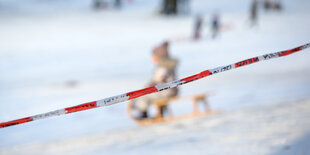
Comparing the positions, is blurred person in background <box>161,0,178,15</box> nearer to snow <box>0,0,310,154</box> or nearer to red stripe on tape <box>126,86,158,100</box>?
snow <box>0,0,310,154</box>

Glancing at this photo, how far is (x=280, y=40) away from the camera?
1268cm

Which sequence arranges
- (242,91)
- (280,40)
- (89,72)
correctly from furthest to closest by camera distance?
(280,40) → (89,72) → (242,91)

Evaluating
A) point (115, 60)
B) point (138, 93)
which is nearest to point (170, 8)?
point (115, 60)

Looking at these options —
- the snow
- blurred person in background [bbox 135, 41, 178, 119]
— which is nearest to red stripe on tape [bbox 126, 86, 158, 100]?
the snow

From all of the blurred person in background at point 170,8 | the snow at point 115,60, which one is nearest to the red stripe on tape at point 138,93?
the snow at point 115,60

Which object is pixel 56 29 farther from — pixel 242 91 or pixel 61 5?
pixel 242 91

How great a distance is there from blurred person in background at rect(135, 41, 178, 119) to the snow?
417mm

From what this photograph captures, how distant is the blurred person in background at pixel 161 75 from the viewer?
5012mm

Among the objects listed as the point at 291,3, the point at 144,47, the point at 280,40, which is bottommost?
the point at 280,40

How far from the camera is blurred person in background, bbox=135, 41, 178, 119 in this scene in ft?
16.4

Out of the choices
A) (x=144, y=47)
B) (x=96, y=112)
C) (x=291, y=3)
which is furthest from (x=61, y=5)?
(x=96, y=112)

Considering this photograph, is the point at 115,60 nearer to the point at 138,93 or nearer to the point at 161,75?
the point at 161,75

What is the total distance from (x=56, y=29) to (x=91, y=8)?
21.7ft

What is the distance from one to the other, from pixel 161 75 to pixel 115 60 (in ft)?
22.8
